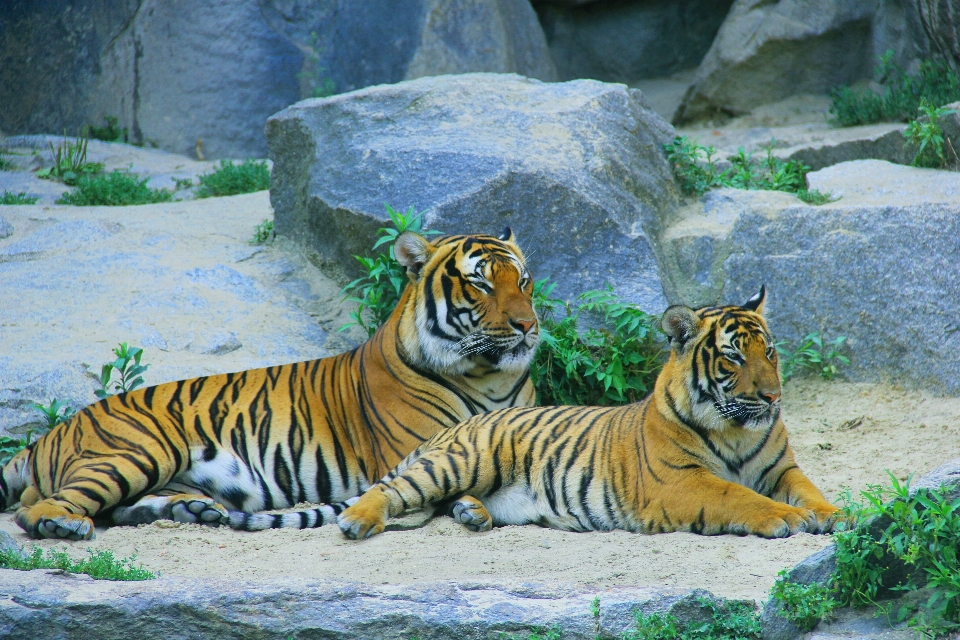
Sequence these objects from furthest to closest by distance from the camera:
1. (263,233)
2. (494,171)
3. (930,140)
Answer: (263,233) < (930,140) < (494,171)

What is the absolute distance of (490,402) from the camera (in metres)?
5.20

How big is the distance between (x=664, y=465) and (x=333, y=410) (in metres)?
1.91

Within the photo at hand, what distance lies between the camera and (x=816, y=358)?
5.75m

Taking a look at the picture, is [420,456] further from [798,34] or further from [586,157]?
[798,34]

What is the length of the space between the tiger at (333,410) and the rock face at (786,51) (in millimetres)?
7561

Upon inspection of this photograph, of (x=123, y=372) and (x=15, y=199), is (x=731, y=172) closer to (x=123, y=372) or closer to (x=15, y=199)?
(x=123, y=372)

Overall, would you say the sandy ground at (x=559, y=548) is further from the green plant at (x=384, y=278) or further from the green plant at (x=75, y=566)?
the green plant at (x=384, y=278)

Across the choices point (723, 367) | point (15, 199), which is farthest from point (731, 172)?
point (15, 199)

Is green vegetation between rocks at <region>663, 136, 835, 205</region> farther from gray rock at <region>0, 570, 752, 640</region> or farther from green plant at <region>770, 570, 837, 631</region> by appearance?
gray rock at <region>0, 570, 752, 640</region>

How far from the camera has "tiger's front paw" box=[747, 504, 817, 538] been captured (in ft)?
12.4

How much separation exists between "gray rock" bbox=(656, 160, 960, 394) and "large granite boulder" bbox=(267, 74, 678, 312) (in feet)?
1.46

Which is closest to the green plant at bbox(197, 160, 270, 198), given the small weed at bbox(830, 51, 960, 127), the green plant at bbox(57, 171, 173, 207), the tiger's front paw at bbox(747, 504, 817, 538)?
the green plant at bbox(57, 171, 173, 207)

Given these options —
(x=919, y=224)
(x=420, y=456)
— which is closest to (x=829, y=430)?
(x=919, y=224)

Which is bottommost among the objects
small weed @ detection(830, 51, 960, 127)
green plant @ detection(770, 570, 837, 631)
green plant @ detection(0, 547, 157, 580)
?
green plant @ detection(0, 547, 157, 580)
